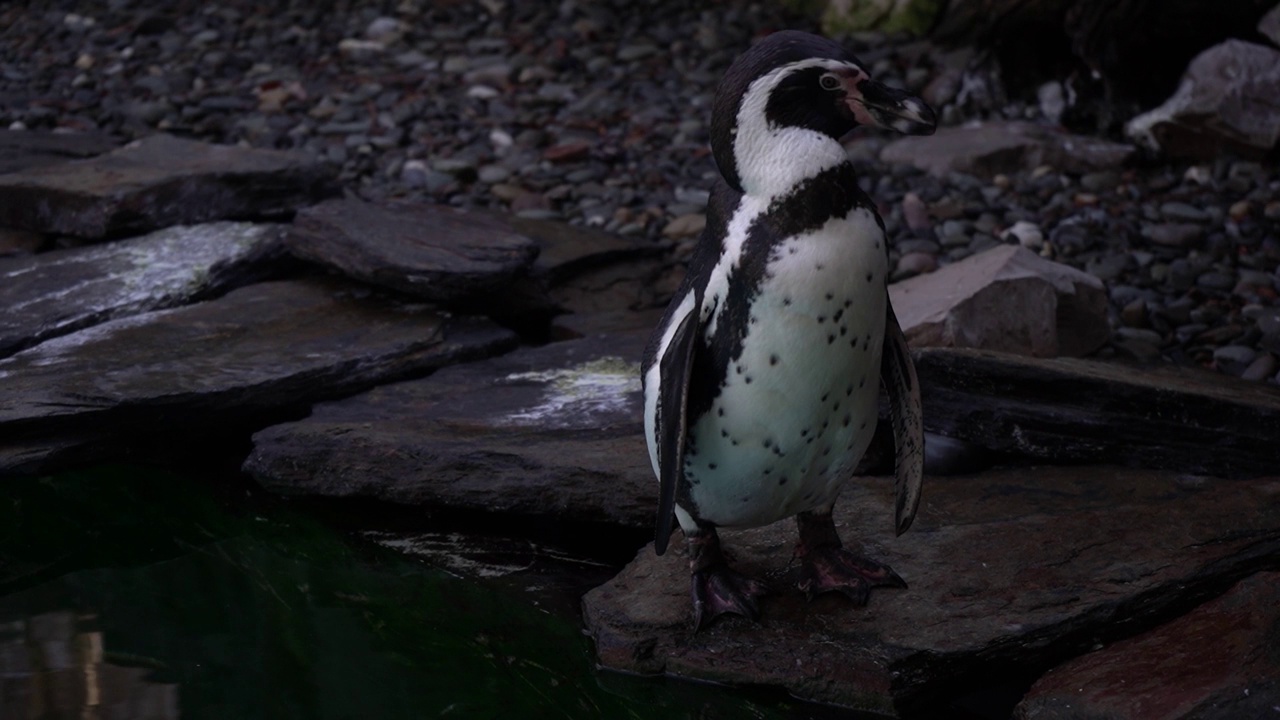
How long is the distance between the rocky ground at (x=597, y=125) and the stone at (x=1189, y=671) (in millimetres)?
1646

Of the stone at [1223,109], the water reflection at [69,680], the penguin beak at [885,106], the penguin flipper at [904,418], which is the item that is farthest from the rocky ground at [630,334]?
the penguin beak at [885,106]

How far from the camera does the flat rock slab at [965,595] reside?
2.97 meters

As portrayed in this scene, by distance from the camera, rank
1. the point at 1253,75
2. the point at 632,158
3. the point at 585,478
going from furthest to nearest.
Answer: the point at 632,158
the point at 1253,75
the point at 585,478

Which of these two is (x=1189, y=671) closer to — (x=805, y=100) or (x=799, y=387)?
→ (x=799, y=387)

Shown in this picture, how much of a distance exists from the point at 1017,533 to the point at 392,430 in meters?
1.73

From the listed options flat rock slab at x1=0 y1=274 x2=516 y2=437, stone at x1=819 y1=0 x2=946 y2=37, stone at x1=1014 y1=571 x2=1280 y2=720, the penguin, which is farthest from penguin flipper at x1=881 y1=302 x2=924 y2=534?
stone at x1=819 y1=0 x2=946 y2=37

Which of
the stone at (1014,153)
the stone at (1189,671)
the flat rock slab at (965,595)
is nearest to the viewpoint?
the stone at (1189,671)

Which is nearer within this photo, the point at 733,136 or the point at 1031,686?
the point at 733,136

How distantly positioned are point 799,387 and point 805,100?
1.85ft

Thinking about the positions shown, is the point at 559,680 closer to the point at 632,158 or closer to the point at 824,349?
the point at 824,349

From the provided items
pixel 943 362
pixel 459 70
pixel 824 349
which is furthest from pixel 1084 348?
pixel 459 70

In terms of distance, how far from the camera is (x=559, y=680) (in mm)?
3148

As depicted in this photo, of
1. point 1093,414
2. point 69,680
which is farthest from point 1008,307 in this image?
point 69,680

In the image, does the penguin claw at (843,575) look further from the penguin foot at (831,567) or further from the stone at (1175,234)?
the stone at (1175,234)
